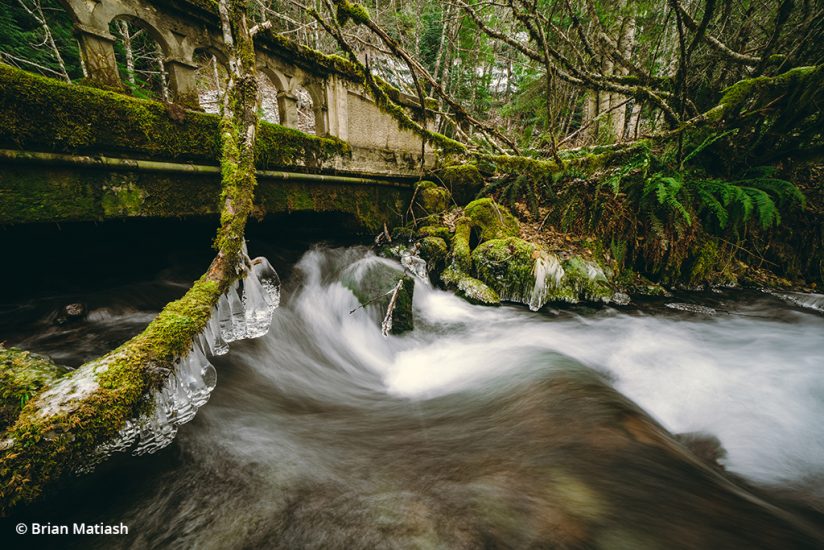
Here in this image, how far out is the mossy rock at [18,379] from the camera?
3.63 feet

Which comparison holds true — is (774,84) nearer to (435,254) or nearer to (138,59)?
(435,254)

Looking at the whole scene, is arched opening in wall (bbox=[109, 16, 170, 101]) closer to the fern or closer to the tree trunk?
the tree trunk

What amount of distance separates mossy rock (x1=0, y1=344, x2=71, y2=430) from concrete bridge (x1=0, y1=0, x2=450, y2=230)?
1933 mm

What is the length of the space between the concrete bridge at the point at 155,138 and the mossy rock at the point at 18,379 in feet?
6.34

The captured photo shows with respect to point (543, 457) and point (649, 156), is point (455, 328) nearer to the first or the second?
point (543, 457)

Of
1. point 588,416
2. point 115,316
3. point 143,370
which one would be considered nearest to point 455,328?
point 588,416

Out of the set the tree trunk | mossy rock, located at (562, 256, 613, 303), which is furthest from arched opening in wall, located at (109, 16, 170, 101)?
mossy rock, located at (562, 256, 613, 303)

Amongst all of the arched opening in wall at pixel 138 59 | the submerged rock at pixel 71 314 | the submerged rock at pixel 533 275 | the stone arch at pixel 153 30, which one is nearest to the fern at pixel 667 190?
the submerged rock at pixel 533 275

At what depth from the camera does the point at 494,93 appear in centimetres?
2058

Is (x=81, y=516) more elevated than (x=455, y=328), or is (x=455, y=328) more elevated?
(x=81, y=516)

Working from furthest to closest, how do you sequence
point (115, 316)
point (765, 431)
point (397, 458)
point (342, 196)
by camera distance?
point (342, 196), point (115, 316), point (765, 431), point (397, 458)

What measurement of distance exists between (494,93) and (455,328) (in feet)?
70.0

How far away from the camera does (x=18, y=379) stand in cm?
118

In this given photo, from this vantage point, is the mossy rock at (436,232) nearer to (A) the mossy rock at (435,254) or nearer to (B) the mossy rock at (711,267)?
(A) the mossy rock at (435,254)
